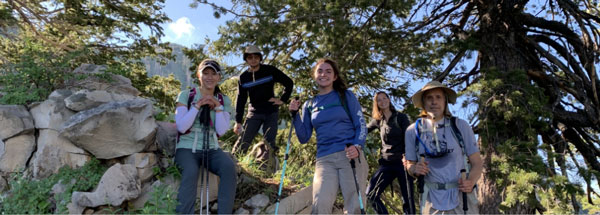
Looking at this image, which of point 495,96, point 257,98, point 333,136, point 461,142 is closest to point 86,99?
point 257,98

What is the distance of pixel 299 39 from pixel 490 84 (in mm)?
4483

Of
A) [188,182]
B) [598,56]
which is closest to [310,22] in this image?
[188,182]

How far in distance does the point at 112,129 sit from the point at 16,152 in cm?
133

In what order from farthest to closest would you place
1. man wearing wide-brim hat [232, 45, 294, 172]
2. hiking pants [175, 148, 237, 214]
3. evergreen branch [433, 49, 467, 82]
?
evergreen branch [433, 49, 467, 82]
man wearing wide-brim hat [232, 45, 294, 172]
hiking pants [175, 148, 237, 214]

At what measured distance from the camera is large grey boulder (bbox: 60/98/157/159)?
412 cm

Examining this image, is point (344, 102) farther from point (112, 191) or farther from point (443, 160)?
point (112, 191)

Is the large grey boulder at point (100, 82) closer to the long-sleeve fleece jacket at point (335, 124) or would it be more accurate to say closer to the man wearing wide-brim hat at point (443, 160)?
the long-sleeve fleece jacket at point (335, 124)

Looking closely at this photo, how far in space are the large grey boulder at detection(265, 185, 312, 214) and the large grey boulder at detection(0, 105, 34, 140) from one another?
3.14 m

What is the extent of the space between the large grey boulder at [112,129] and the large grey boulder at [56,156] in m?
0.11

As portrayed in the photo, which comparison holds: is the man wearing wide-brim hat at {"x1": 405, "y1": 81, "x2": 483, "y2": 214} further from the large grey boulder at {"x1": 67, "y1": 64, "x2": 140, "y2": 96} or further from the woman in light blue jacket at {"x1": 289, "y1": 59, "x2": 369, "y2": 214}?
the large grey boulder at {"x1": 67, "y1": 64, "x2": 140, "y2": 96}

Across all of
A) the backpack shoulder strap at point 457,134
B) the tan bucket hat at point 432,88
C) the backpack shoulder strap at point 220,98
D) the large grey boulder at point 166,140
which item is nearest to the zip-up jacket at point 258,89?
the large grey boulder at point 166,140

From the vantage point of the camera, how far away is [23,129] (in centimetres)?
446

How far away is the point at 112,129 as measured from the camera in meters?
4.18

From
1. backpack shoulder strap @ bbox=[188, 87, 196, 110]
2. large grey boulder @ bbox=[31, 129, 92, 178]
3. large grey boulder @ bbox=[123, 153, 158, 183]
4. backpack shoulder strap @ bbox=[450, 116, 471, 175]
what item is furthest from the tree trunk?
large grey boulder @ bbox=[31, 129, 92, 178]
